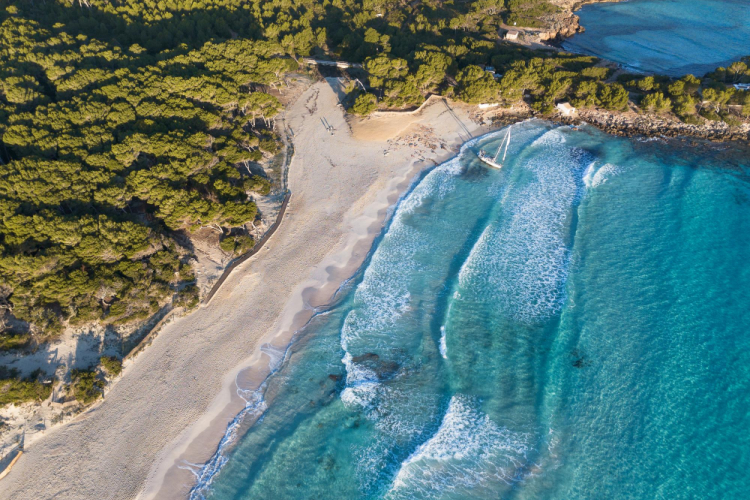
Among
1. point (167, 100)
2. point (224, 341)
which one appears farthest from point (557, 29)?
point (224, 341)

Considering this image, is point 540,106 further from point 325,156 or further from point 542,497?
point 542,497

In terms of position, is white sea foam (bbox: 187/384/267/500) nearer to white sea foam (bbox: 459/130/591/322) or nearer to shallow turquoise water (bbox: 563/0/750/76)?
white sea foam (bbox: 459/130/591/322)

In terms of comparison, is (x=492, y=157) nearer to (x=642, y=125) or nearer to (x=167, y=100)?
(x=642, y=125)

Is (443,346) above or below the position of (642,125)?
below

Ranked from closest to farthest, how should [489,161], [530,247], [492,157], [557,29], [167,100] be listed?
1. [530,247]
2. [167,100]
3. [489,161]
4. [492,157]
5. [557,29]

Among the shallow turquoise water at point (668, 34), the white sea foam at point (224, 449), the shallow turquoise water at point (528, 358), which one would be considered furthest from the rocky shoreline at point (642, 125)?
the white sea foam at point (224, 449)

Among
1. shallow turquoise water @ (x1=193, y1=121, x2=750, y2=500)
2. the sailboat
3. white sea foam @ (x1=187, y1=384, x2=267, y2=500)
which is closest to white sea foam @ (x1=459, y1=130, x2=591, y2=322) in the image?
shallow turquoise water @ (x1=193, y1=121, x2=750, y2=500)

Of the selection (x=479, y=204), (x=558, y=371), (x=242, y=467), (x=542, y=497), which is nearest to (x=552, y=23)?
(x=479, y=204)

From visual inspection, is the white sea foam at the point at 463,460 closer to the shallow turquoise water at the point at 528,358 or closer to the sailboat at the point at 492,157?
the shallow turquoise water at the point at 528,358
